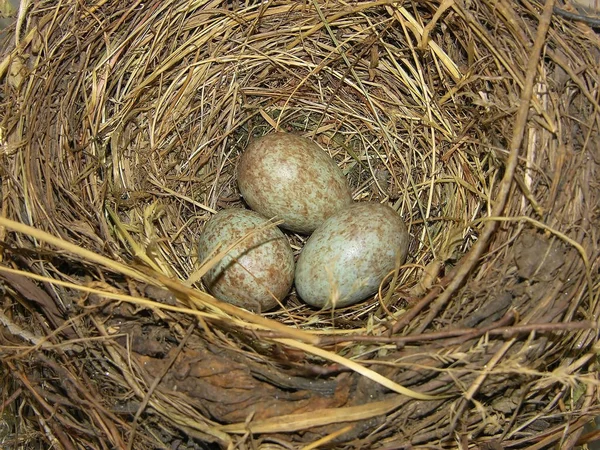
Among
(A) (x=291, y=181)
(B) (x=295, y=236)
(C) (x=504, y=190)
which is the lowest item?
(B) (x=295, y=236)

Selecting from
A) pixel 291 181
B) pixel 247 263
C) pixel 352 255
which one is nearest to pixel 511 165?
pixel 352 255

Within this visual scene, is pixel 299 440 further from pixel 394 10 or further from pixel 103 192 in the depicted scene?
pixel 394 10

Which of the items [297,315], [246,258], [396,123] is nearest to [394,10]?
[396,123]

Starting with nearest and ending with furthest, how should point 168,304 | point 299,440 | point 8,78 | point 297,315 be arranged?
point 299,440 → point 168,304 → point 8,78 → point 297,315

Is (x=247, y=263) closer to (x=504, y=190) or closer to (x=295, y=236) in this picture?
(x=295, y=236)

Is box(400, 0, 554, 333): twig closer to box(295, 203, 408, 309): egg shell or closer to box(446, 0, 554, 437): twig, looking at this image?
box(446, 0, 554, 437): twig
